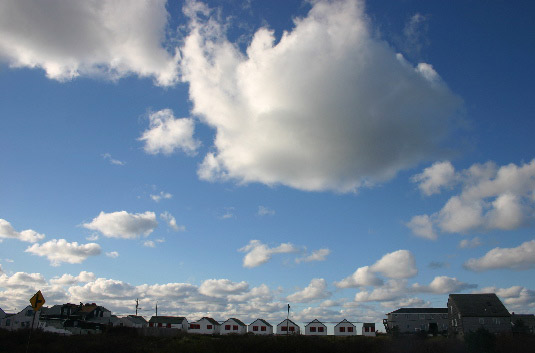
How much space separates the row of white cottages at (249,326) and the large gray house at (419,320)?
476 cm

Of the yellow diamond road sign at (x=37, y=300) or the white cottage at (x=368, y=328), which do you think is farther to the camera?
the white cottage at (x=368, y=328)

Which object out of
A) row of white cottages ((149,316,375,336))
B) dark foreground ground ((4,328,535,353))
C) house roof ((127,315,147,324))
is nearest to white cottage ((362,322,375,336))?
row of white cottages ((149,316,375,336))

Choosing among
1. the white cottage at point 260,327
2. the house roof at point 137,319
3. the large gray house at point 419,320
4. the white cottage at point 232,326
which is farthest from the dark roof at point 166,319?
the large gray house at point 419,320

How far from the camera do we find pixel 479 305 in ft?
247

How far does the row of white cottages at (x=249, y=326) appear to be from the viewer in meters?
86.6

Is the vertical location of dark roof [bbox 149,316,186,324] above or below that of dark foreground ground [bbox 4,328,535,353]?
above

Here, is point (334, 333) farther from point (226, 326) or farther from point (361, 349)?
point (361, 349)

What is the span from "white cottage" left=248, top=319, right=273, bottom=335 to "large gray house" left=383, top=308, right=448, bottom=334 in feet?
83.8

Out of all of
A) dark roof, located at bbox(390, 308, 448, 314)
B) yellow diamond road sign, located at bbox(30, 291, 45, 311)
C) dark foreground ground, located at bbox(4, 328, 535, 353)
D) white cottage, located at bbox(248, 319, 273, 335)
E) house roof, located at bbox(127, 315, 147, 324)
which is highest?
house roof, located at bbox(127, 315, 147, 324)

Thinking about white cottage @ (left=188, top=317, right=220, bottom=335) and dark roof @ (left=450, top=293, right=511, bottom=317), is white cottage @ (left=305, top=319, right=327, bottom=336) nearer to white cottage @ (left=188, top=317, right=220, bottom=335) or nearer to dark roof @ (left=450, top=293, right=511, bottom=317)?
white cottage @ (left=188, top=317, right=220, bottom=335)

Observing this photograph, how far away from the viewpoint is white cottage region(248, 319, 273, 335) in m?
95.2

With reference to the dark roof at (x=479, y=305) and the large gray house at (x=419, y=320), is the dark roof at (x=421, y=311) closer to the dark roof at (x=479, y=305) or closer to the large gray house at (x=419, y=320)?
the large gray house at (x=419, y=320)

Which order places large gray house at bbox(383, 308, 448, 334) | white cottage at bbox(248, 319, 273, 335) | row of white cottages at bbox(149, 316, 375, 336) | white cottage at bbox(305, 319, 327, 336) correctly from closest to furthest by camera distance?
large gray house at bbox(383, 308, 448, 334), row of white cottages at bbox(149, 316, 375, 336), white cottage at bbox(305, 319, 327, 336), white cottage at bbox(248, 319, 273, 335)

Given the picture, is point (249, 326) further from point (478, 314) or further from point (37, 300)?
point (37, 300)
